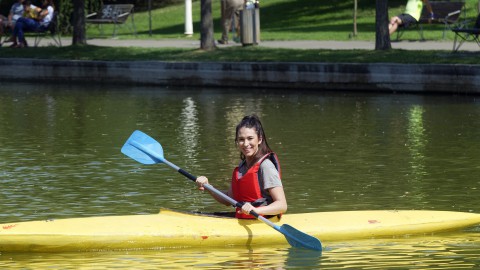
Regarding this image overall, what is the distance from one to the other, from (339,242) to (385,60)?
13135mm

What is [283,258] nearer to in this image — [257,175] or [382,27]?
[257,175]

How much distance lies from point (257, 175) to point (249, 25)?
17.1 meters

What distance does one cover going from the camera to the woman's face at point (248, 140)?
33.1 ft

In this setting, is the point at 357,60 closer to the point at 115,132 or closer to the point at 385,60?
the point at 385,60

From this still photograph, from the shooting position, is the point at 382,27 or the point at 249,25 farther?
the point at 249,25

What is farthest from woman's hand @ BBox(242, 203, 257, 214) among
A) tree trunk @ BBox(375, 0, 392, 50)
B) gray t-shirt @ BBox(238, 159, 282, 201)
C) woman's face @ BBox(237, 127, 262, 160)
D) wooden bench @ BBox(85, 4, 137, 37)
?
wooden bench @ BBox(85, 4, 137, 37)

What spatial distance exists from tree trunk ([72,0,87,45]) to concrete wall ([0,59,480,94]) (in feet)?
6.35

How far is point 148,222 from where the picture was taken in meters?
10.5

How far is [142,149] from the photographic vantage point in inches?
463

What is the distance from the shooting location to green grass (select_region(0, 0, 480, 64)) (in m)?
24.1

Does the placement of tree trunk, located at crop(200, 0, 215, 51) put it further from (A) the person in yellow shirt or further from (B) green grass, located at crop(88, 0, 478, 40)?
(A) the person in yellow shirt

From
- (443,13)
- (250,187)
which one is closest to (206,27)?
(443,13)

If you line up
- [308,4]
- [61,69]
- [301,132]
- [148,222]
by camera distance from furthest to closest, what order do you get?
[308,4], [61,69], [301,132], [148,222]

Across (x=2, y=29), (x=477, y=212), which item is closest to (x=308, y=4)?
(x=2, y=29)
